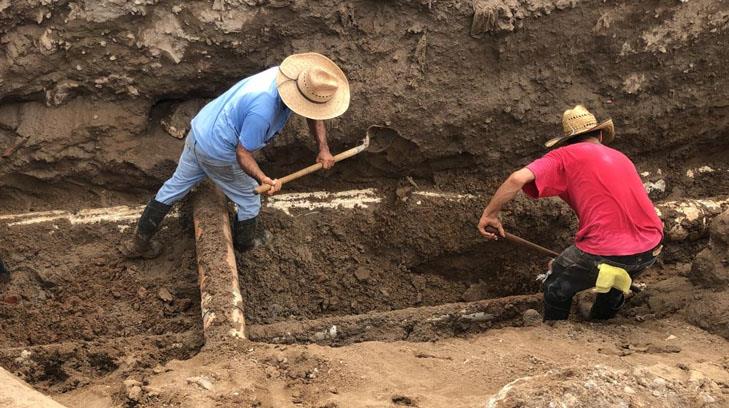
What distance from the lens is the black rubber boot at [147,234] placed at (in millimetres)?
5047

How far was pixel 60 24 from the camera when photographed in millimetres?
5020

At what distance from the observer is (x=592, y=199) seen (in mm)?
4367

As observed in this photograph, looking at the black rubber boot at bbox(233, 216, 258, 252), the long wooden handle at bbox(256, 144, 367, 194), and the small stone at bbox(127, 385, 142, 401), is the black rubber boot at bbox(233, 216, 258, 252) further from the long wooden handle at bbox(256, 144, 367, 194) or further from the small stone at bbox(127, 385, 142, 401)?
the small stone at bbox(127, 385, 142, 401)

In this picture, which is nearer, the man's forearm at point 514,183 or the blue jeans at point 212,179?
the man's forearm at point 514,183

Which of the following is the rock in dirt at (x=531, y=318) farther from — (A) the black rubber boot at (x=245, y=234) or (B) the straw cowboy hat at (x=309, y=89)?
(A) the black rubber boot at (x=245, y=234)

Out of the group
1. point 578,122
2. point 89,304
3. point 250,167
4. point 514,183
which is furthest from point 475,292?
point 89,304

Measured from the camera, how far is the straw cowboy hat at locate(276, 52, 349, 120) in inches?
169

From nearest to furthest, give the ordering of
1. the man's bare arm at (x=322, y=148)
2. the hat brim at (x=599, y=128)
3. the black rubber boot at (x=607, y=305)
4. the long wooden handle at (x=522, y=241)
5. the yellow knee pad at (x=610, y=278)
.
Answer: the yellow knee pad at (x=610, y=278)
the hat brim at (x=599, y=128)
the black rubber boot at (x=607, y=305)
the man's bare arm at (x=322, y=148)
the long wooden handle at (x=522, y=241)

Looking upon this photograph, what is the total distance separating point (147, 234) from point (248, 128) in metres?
1.33

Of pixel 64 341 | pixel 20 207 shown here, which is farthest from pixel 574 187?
pixel 20 207

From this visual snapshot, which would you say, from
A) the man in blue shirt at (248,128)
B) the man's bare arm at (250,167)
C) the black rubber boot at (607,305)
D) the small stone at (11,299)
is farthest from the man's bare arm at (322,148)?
the small stone at (11,299)

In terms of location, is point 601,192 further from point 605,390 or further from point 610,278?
point 605,390

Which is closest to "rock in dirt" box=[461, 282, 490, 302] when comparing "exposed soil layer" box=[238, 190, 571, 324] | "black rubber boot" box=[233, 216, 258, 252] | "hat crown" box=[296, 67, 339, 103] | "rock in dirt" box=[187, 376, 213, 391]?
"exposed soil layer" box=[238, 190, 571, 324]

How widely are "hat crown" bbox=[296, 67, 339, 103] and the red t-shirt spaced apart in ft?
4.12
